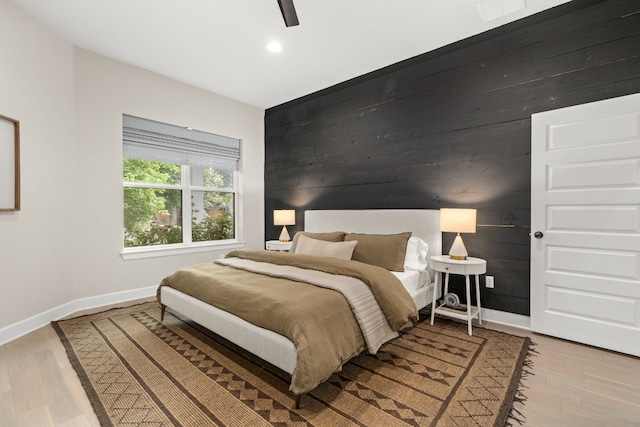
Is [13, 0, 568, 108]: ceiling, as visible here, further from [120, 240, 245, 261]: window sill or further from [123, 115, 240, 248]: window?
[120, 240, 245, 261]: window sill

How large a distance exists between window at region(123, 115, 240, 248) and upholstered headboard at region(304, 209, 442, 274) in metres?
1.49

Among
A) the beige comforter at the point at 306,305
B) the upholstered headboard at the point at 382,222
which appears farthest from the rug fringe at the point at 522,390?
the upholstered headboard at the point at 382,222

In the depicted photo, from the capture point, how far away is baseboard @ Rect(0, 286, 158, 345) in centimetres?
259

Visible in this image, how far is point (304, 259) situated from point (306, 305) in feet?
3.18

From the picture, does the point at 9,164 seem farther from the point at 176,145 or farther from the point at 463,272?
the point at 463,272

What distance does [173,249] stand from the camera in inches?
163

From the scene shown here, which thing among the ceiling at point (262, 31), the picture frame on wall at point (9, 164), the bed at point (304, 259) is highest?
the ceiling at point (262, 31)

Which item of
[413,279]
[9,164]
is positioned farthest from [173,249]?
[413,279]

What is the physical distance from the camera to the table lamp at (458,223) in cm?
277

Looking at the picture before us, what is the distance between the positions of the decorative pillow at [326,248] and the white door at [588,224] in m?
1.69

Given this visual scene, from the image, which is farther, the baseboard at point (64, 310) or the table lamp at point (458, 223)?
the table lamp at point (458, 223)

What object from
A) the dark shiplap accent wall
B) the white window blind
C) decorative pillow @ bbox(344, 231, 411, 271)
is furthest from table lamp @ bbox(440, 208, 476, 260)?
the white window blind

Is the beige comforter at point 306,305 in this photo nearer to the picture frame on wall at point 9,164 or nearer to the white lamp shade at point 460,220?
the white lamp shade at point 460,220

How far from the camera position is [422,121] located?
11.3ft
